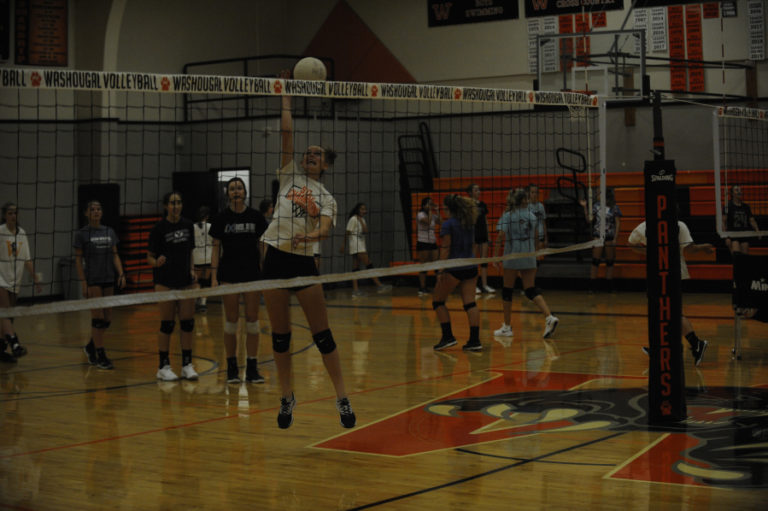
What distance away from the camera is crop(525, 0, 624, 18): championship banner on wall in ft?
55.0

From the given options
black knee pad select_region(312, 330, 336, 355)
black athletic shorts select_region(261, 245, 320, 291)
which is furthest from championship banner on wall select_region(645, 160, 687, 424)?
black athletic shorts select_region(261, 245, 320, 291)

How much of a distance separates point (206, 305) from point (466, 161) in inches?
227

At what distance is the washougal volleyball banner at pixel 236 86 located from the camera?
5068 millimetres

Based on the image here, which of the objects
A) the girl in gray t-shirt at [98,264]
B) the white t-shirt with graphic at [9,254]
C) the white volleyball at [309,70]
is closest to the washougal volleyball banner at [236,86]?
the white volleyball at [309,70]

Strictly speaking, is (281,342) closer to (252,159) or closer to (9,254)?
(9,254)

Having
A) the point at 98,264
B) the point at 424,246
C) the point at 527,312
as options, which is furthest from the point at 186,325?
the point at 424,246

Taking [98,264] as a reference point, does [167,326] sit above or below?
below

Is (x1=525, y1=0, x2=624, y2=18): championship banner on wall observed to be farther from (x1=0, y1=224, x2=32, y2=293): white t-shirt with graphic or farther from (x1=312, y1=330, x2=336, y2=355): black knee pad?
(x1=312, y1=330, x2=336, y2=355): black knee pad

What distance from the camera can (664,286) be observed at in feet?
20.6

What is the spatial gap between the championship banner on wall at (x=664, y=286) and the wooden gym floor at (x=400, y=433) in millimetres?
334

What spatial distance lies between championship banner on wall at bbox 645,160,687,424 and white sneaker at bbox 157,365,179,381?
437 centimetres

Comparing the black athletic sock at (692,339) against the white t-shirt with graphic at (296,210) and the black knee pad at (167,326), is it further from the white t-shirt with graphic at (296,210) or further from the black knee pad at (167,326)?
the black knee pad at (167,326)

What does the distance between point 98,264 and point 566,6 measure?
10.8 m

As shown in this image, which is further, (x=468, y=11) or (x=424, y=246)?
(x=468, y=11)
